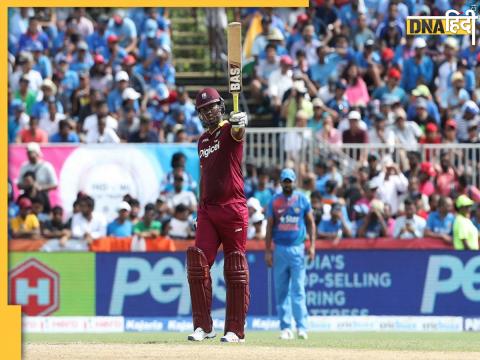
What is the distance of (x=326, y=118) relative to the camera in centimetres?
2306

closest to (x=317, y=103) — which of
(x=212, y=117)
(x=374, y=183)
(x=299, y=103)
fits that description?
(x=299, y=103)

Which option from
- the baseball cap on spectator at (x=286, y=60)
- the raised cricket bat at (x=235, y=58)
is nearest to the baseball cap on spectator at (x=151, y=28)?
the baseball cap on spectator at (x=286, y=60)

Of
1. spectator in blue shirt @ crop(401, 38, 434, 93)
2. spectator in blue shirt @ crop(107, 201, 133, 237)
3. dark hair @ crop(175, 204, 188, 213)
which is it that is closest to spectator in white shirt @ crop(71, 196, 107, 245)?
spectator in blue shirt @ crop(107, 201, 133, 237)

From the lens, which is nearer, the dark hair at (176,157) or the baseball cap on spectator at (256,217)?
the baseball cap on spectator at (256,217)

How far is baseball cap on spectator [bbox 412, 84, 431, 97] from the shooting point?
2428cm

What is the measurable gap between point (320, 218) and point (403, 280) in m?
1.58

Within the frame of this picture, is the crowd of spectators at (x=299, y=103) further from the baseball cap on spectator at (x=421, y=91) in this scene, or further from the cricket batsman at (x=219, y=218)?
the cricket batsman at (x=219, y=218)

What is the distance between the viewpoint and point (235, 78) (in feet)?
43.2

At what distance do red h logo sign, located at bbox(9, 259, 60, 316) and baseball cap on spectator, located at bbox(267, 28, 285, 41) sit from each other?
6.78 m

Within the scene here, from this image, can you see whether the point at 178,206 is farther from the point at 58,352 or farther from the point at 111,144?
the point at 58,352

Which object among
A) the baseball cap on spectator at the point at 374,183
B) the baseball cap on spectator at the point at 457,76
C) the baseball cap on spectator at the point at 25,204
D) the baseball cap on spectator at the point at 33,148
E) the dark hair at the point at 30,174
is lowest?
the baseball cap on spectator at the point at 25,204

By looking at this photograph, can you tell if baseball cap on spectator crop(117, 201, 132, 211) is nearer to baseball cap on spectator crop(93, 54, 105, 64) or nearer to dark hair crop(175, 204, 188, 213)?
dark hair crop(175, 204, 188, 213)

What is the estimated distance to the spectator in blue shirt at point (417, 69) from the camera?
2494cm

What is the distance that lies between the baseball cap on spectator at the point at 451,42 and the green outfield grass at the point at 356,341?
736 centimetres
